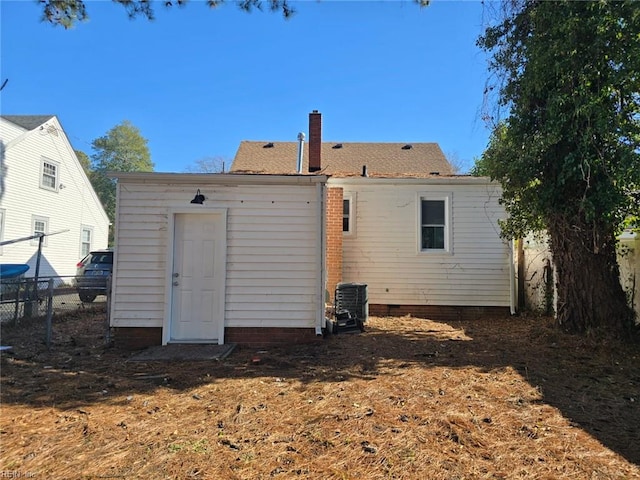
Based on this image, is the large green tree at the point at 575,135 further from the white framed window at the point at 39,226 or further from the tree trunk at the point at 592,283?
the white framed window at the point at 39,226

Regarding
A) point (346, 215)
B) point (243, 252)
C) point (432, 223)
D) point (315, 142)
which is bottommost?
point (243, 252)

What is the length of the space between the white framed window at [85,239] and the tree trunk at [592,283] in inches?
766

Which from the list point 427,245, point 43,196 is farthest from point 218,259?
point 43,196

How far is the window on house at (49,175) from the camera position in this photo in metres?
16.2

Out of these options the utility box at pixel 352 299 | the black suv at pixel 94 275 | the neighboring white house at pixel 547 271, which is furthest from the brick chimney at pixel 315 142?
the black suv at pixel 94 275

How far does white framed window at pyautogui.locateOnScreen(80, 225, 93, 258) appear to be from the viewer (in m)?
18.7

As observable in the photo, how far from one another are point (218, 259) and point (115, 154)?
34742 millimetres

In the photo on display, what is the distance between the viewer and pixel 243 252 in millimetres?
6477

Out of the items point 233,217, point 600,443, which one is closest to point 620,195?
point 600,443

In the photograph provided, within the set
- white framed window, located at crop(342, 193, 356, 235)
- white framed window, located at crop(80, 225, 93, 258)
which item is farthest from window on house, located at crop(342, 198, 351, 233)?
white framed window, located at crop(80, 225, 93, 258)

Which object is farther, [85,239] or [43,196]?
[85,239]

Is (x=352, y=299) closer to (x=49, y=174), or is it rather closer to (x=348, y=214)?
(x=348, y=214)

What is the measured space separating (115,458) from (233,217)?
417 centimetres

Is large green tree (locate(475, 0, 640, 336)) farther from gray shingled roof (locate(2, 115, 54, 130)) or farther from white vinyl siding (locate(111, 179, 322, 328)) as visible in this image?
gray shingled roof (locate(2, 115, 54, 130))
